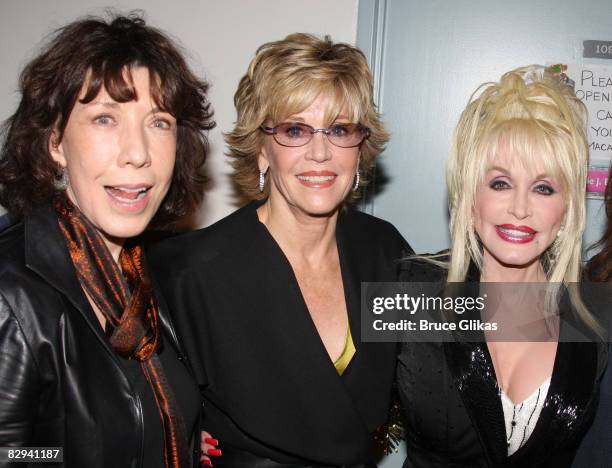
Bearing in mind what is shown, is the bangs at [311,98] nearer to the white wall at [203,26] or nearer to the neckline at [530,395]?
the white wall at [203,26]

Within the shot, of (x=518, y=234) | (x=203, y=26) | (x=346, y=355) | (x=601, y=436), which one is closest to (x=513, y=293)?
(x=518, y=234)

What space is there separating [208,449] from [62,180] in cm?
111

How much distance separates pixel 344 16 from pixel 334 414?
6.57 ft

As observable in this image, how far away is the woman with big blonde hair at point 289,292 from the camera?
221 cm

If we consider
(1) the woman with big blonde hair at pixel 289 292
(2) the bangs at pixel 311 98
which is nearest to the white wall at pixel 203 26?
(1) the woman with big blonde hair at pixel 289 292

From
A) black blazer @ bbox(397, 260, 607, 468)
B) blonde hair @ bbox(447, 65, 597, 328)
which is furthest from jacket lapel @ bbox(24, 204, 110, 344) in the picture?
blonde hair @ bbox(447, 65, 597, 328)

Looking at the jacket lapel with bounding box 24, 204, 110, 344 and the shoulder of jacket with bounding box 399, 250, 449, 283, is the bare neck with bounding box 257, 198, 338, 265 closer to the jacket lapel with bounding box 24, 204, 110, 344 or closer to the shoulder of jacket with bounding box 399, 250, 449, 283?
the shoulder of jacket with bounding box 399, 250, 449, 283

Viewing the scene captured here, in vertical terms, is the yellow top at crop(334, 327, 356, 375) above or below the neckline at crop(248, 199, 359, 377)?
below

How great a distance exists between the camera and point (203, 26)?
3174 millimetres

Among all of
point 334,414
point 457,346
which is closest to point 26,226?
point 334,414

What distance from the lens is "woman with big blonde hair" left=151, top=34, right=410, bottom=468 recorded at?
7.25ft

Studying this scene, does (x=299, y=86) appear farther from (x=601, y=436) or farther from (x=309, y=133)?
(x=601, y=436)

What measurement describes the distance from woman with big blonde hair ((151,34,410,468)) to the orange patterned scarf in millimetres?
319

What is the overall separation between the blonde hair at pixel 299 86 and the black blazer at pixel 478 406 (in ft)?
3.12
